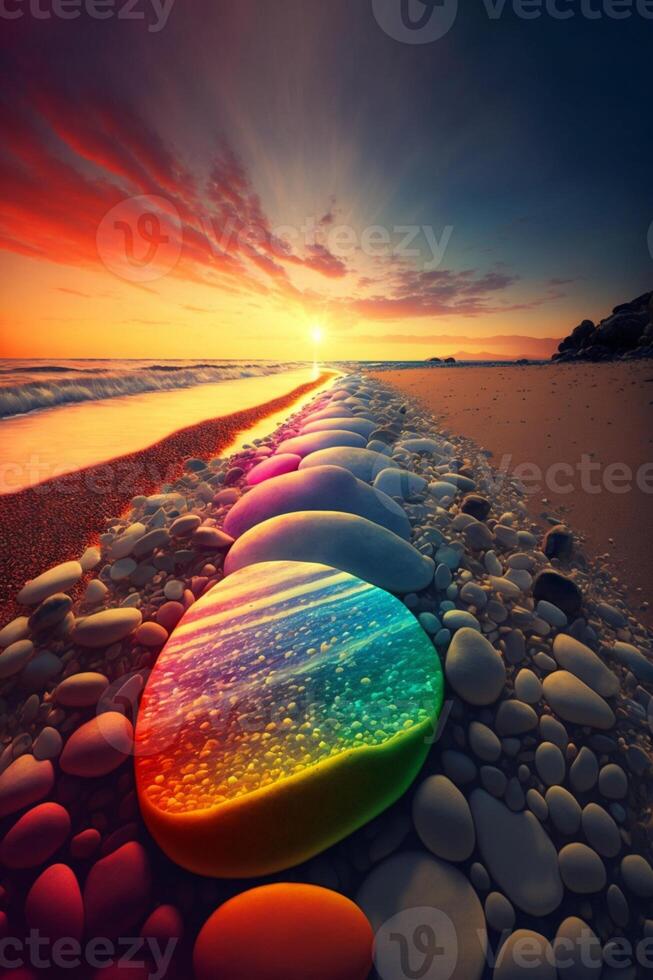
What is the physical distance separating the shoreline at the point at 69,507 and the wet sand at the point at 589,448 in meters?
3.23

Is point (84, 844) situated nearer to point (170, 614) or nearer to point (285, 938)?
point (285, 938)

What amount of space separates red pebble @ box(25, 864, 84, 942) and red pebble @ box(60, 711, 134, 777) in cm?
22

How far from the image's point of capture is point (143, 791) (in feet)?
3.21

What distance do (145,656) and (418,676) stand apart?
1066mm

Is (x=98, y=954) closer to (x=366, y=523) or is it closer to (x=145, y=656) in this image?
(x=145, y=656)

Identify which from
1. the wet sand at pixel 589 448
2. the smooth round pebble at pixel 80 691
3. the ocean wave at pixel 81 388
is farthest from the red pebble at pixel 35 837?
the ocean wave at pixel 81 388

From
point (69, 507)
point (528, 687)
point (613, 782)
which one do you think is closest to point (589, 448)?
point (528, 687)

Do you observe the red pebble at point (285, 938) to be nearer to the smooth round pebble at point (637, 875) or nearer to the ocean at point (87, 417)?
the smooth round pebble at point (637, 875)

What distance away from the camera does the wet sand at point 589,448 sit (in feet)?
7.19

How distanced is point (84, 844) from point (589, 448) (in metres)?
4.41

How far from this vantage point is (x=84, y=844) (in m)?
0.93

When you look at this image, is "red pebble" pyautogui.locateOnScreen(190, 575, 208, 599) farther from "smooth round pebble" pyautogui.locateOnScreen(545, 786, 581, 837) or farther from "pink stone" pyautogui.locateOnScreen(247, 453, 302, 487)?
"smooth round pebble" pyautogui.locateOnScreen(545, 786, 581, 837)

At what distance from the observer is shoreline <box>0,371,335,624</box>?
2012 mm

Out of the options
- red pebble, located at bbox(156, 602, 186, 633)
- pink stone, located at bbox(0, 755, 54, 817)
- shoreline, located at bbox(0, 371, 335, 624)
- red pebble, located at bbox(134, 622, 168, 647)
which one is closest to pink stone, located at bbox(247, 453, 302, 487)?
shoreline, located at bbox(0, 371, 335, 624)
